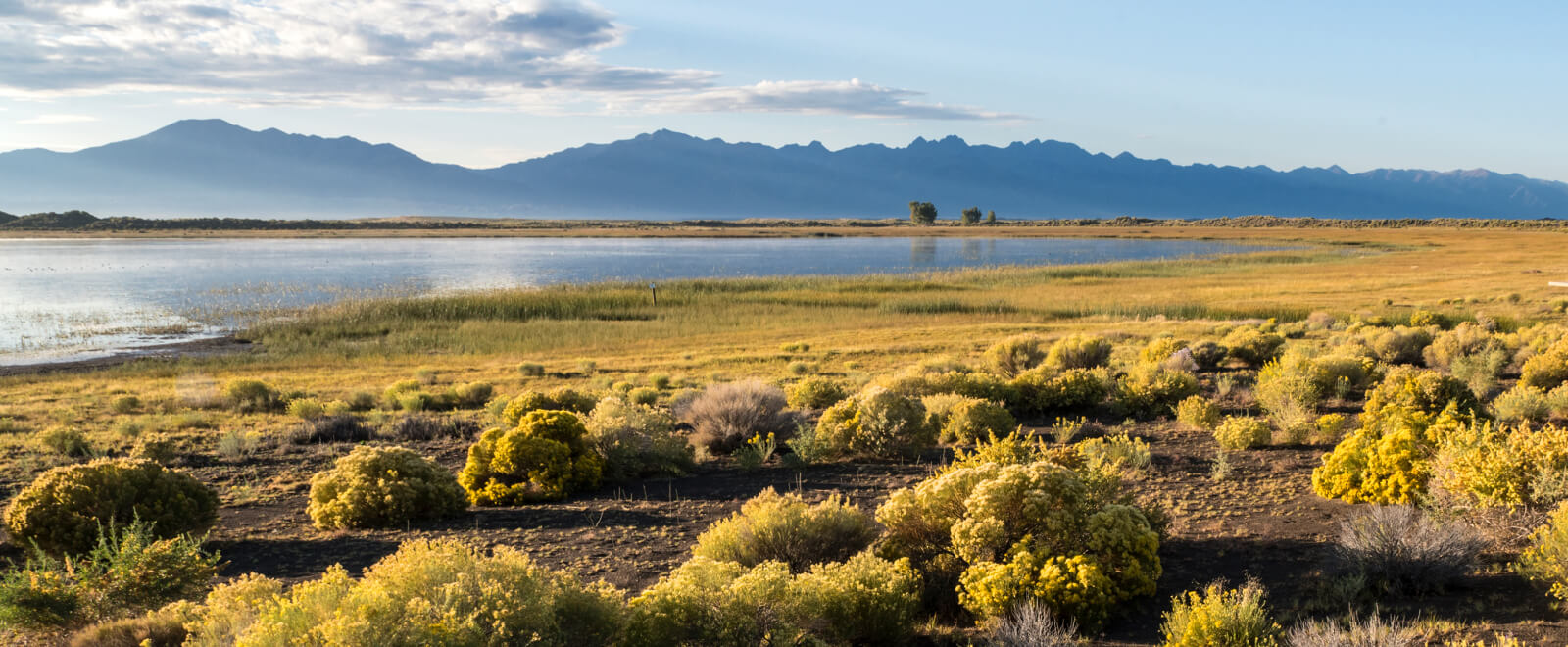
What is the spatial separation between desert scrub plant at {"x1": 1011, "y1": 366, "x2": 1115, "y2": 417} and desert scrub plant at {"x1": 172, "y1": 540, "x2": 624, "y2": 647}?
29.6 feet

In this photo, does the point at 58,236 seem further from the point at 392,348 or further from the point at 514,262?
the point at 392,348

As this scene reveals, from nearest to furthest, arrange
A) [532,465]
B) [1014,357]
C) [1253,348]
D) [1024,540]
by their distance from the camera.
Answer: [1024,540] → [532,465] → [1253,348] → [1014,357]

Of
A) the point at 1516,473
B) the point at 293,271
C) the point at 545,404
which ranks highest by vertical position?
the point at 1516,473

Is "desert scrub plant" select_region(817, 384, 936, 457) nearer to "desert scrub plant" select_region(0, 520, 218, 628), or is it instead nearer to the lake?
"desert scrub plant" select_region(0, 520, 218, 628)

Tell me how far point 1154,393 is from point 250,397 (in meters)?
14.9

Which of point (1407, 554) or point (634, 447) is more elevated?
point (1407, 554)

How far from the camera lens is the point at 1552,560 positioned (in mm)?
4973

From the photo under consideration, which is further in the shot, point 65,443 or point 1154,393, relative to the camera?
point 1154,393

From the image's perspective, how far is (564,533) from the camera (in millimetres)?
7594

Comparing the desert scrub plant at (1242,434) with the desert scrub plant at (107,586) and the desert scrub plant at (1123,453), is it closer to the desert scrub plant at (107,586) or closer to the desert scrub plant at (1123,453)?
the desert scrub plant at (1123,453)

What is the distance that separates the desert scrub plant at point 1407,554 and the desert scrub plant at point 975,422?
5008 millimetres

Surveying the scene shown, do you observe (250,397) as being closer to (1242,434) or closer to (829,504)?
(829,504)

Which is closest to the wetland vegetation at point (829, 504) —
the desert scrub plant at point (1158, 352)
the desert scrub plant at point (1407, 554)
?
the desert scrub plant at point (1407, 554)

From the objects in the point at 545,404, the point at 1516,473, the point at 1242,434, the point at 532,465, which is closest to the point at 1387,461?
the point at 1516,473
